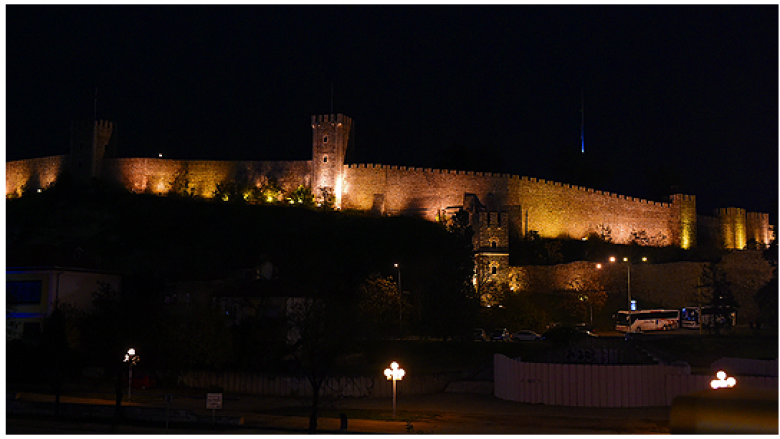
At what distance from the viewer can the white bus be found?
44844mm

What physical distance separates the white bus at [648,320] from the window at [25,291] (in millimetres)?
27964

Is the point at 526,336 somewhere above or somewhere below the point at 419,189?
below

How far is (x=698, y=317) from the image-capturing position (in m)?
46.6

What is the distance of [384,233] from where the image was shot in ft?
192

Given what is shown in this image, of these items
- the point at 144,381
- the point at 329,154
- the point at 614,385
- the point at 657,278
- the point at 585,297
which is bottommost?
the point at 144,381

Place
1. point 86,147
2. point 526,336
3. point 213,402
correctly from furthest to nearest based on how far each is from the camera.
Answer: point 86,147, point 526,336, point 213,402

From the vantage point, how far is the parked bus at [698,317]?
45084mm

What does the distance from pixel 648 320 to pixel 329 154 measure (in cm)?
3042

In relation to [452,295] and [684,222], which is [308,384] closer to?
[452,295]

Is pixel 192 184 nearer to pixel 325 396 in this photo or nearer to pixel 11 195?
pixel 11 195

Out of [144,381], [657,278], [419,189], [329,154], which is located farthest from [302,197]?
[144,381]

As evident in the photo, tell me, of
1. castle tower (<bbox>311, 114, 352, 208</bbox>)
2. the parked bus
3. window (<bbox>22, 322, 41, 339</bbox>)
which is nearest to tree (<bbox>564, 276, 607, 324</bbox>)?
the parked bus

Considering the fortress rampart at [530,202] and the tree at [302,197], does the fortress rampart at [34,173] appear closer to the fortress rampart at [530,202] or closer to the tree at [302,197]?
the tree at [302,197]

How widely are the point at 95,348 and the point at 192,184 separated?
38.4 metres
